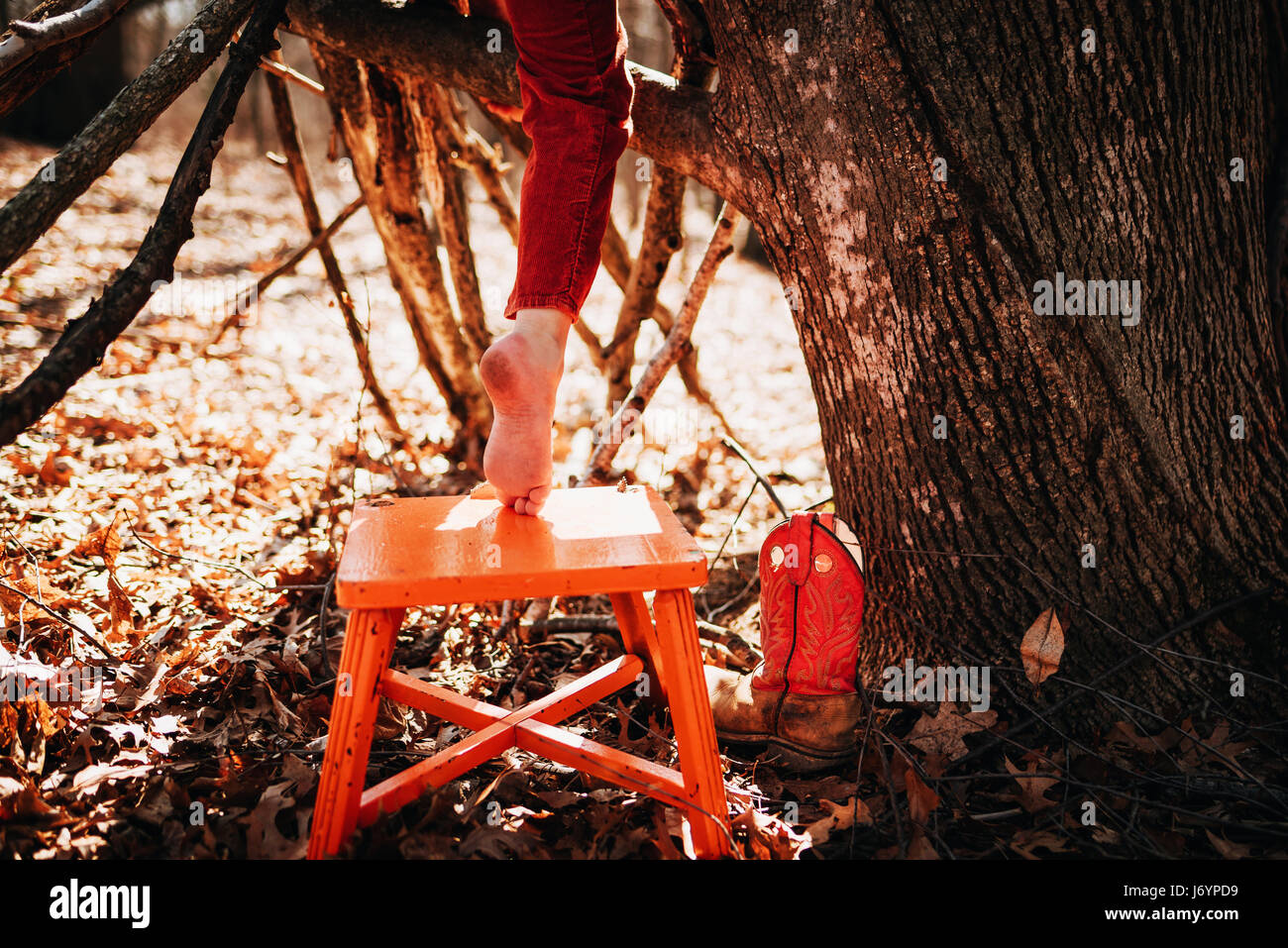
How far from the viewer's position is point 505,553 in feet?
5.25

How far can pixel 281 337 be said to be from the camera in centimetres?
562

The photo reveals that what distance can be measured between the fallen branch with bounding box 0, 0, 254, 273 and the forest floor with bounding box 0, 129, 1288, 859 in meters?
1.03

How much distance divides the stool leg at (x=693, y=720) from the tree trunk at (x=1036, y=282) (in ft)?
2.49

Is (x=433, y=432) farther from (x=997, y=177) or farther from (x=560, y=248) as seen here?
(x=997, y=177)

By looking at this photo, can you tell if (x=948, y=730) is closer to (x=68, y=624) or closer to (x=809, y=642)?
(x=809, y=642)

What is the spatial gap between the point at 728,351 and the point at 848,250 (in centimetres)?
465

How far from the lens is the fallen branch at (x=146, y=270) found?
1562 millimetres

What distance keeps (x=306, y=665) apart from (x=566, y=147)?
155cm

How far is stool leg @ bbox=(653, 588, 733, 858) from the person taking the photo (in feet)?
5.29

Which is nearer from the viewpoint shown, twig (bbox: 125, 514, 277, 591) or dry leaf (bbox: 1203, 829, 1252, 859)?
dry leaf (bbox: 1203, 829, 1252, 859)

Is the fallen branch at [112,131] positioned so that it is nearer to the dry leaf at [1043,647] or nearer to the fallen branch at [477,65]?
the fallen branch at [477,65]

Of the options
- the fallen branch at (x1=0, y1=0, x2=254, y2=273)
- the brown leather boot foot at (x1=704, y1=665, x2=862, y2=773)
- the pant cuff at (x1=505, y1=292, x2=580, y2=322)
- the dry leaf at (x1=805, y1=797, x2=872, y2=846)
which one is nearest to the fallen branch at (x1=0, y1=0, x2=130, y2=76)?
the fallen branch at (x1=0, y1=0, x2=254, y2=273)
